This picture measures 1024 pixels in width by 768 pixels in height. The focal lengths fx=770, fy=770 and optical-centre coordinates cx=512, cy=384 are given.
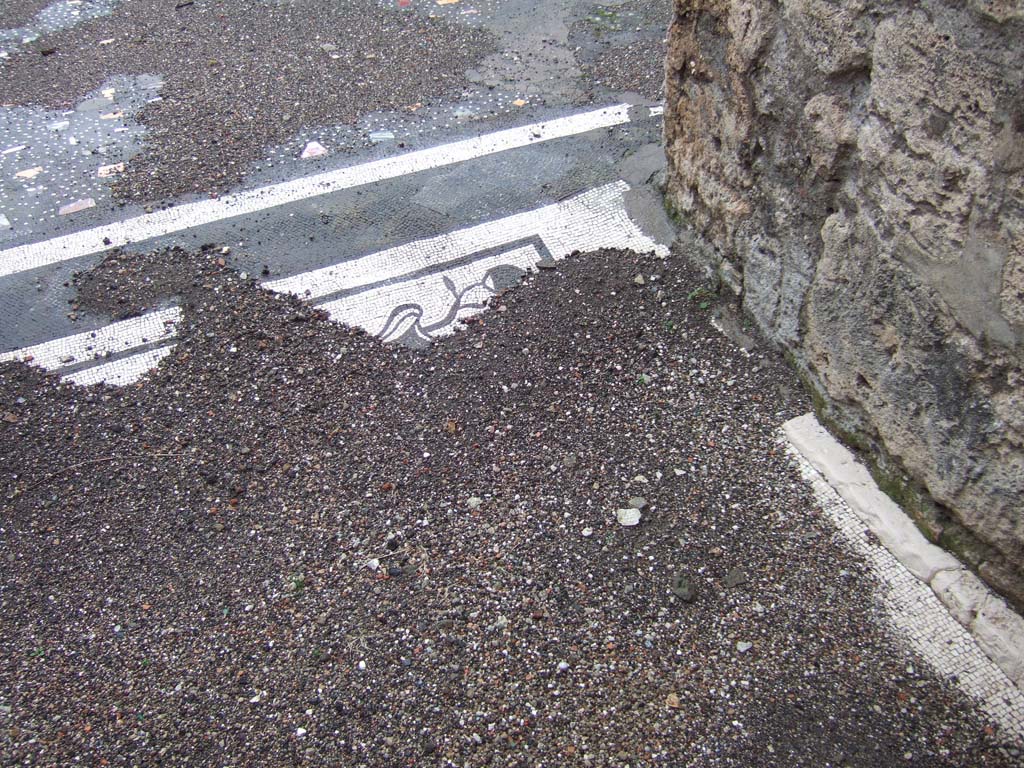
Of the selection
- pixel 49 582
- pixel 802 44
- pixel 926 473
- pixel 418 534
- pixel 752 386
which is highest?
pixel 802 44

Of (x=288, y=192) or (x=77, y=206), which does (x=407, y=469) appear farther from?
(x=77, y=206)

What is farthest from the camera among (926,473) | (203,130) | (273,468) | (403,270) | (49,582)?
(203,130)

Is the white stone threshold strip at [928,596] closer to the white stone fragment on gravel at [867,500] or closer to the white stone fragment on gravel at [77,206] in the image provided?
the white stone fragment on gravel at [867,500]

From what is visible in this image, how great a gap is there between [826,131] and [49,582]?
285cm

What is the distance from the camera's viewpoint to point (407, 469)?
2.72m

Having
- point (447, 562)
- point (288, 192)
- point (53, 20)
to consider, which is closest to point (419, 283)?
point (288, 192)

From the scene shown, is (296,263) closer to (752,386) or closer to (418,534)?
(418,534)

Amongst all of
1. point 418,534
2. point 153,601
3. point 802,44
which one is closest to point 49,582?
point 153,601

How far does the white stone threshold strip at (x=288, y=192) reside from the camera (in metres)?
3.73

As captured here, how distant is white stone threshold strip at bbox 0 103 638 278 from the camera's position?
12.2 ft

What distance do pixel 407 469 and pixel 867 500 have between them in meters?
1.54

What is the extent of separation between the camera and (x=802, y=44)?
2.40m

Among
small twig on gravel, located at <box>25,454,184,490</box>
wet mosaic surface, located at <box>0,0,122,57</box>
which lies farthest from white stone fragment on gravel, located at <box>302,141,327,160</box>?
wet mosaic surface, located at <box>0,0,122,57</box>

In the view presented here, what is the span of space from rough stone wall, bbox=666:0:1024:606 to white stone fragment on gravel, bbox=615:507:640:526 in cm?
79
